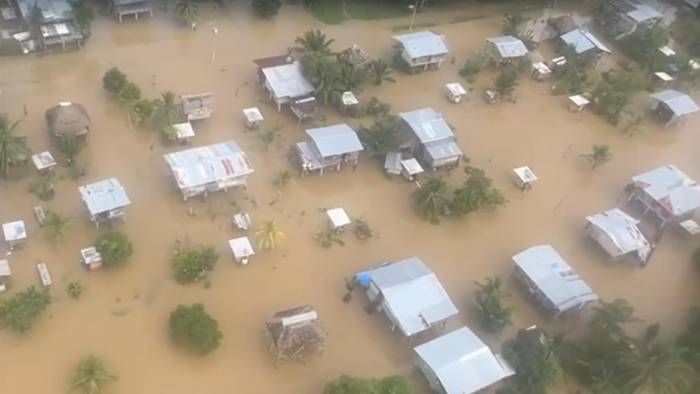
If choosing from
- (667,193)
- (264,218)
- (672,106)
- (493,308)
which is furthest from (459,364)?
(672,106)

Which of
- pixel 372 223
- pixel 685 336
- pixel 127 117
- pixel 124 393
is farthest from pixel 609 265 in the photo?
pixel 127 117

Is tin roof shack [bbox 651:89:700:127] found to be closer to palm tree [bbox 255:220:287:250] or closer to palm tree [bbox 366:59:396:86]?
palm tree [bbox 366:59:396:86]

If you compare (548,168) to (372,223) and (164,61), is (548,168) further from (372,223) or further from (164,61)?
(164,61)

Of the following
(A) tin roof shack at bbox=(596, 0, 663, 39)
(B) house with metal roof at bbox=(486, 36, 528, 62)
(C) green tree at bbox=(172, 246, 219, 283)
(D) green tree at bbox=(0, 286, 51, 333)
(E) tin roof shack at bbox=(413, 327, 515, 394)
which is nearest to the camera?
(D) green tree at bbox=(0, 286, 51, 333)

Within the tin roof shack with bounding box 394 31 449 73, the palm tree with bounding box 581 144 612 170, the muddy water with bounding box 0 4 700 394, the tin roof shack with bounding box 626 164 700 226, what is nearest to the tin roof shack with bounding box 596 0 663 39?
the muddy water with bounding box 0 4 700 394

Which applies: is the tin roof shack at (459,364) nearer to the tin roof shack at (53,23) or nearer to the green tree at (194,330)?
the green tree at (194,330)

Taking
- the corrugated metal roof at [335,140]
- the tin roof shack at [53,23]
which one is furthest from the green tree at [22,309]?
the tin roof shack at [53,23]
